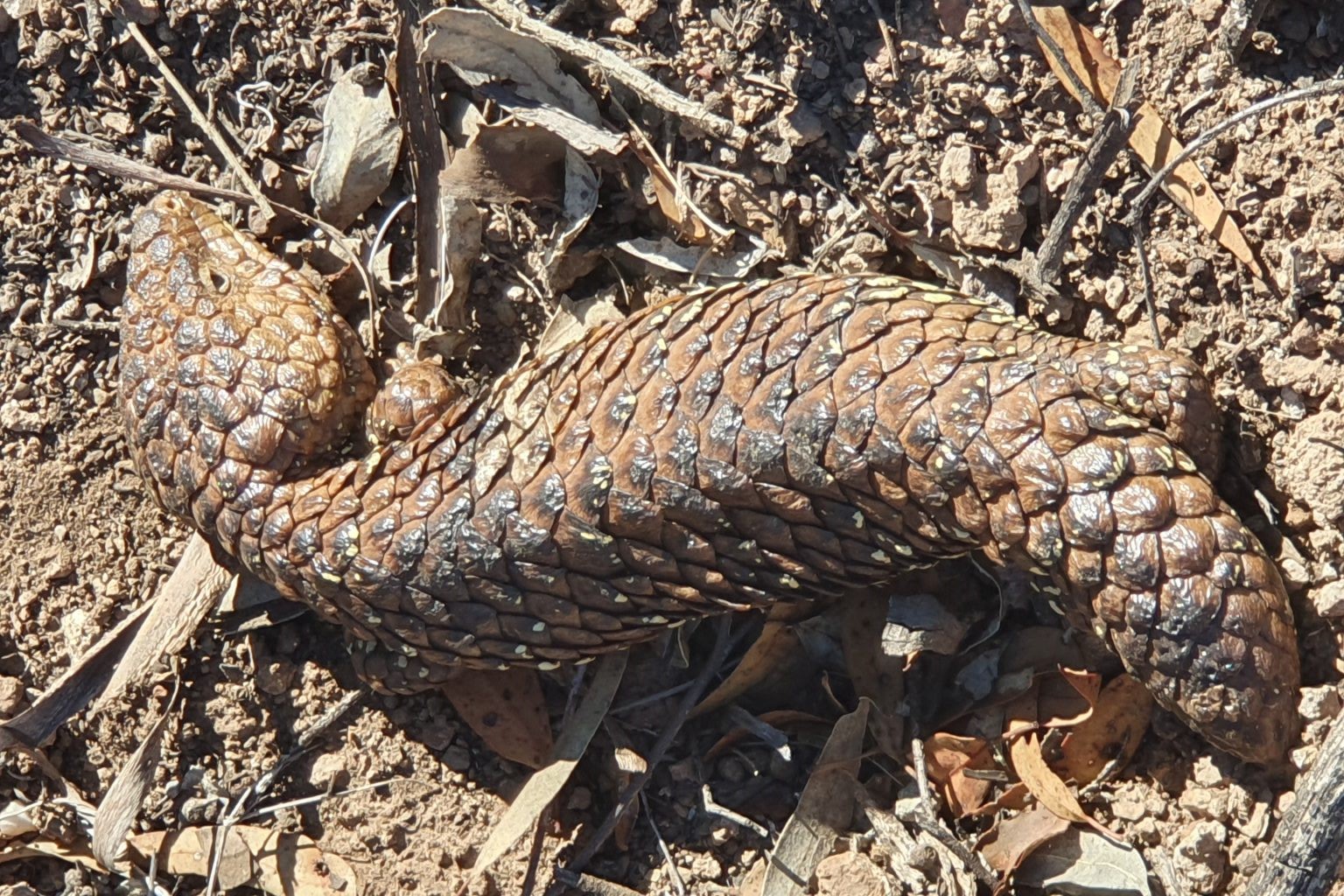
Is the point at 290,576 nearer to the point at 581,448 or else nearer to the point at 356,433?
the point at 356,433

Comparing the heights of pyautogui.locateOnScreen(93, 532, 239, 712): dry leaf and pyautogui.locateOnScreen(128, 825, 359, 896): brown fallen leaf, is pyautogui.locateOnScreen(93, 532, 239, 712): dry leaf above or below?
above

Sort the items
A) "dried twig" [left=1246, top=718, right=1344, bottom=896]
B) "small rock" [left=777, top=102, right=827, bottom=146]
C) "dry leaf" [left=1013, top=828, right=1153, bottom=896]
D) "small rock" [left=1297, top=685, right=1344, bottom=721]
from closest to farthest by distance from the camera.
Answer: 1. "dried twig" [left=1246, top=718, right=1344, bottom=896]
2. "small rock" [left=1297, top=685, right=1344, bottom=721]
3. "dry leaf" [left=1013, top=828, right=1153, bottom=896]
4. "small rock" [left=777, top=102, right=827, bottom=146]

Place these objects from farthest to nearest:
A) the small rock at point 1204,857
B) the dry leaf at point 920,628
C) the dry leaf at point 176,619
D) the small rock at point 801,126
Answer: the dry leaf at point 176,619 → the small rock at point 801,126 → the dry leaf at point 920,628 → the small rock at point 1204,857

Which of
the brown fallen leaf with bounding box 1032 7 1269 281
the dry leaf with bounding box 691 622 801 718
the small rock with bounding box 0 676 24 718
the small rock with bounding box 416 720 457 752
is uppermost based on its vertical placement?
the brown fallen leaf with bounding box 1032 7 1269 281

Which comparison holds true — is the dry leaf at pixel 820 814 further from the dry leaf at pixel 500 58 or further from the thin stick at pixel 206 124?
the thin stick at pixel 206 124

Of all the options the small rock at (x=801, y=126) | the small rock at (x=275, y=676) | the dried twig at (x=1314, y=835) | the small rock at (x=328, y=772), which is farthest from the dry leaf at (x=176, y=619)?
the dried twig at (x=1314, y=835)

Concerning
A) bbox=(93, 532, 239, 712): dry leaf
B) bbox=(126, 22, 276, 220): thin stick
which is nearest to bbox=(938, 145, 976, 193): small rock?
bbox=(126, 22, 276, 220): thin stick

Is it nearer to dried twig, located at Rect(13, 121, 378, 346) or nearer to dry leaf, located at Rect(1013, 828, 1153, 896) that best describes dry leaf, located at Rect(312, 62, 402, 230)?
dried twig, located at Rect(13, 121, 378, 346)
